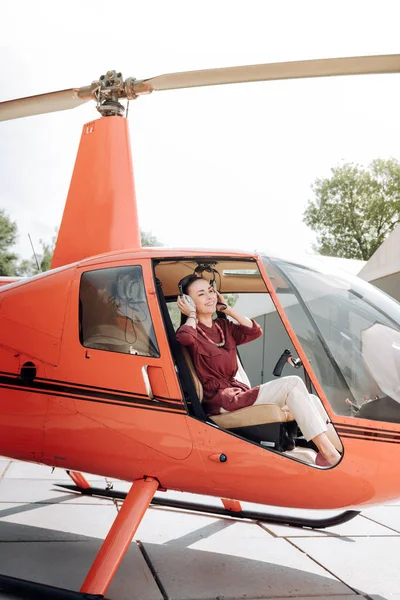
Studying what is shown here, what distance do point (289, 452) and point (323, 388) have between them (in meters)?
0.46

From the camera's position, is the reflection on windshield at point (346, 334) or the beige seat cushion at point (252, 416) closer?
the reflection on windshield at point (346, 334)

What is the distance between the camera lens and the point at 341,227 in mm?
40312

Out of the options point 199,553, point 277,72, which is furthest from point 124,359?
point 277,72

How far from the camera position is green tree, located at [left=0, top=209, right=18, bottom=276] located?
41.1m

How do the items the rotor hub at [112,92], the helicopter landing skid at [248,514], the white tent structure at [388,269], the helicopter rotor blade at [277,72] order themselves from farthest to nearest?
1. the white tent structure at [388,269]
2. the rotor hub at [112,92]
3. the helicopter landing skid at [248,514]
4. the helicopter rotor blade at [277,72]

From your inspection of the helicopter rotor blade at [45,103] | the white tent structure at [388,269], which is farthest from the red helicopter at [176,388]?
the white tent structure at [388,269]

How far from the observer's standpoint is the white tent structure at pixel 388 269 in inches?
456

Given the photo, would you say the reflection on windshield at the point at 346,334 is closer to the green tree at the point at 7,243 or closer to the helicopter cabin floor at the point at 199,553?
the helicopter cabin floor at the point at 199,553

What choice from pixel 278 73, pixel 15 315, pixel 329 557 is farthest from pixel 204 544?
pixel 278 73

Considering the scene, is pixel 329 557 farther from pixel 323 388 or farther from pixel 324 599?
pixel 323 388

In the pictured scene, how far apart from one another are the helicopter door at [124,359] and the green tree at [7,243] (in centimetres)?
3948

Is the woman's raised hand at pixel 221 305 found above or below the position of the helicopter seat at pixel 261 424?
above

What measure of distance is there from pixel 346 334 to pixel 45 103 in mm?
3421

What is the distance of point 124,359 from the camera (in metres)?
3.10
